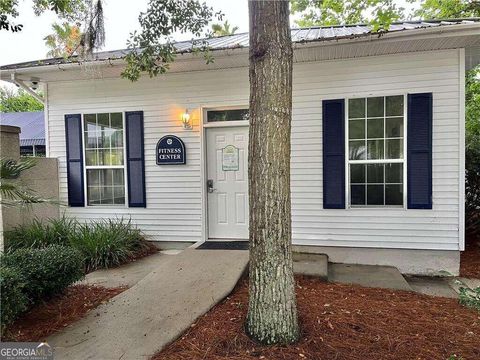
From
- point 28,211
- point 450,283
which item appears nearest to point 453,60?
point 450,283

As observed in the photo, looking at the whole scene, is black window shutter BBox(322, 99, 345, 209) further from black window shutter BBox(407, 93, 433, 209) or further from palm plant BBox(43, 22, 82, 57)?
palm plant BBox(43, 22, 82, 57)

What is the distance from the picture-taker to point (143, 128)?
232 inches

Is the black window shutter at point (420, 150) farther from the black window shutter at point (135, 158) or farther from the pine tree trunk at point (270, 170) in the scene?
the black window shutter at point (135, 158)

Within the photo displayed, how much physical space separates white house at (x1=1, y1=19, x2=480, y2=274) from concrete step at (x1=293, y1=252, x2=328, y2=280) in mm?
419

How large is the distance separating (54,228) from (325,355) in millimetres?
4791

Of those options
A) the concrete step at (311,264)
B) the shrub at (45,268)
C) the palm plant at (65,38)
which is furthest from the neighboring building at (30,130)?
the concrete step at (311,264)

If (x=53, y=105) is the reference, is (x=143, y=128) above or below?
below

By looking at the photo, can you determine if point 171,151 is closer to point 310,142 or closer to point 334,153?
point 310,142

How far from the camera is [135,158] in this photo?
5.91 metres

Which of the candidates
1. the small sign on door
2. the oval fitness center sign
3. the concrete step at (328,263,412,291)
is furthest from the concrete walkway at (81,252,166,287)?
the concrete step at (328,263,412,291)

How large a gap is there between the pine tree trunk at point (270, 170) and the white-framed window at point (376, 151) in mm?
3014

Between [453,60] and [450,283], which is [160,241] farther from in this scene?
[453,60]

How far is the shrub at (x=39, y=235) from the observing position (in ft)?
16.5

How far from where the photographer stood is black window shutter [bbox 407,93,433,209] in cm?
475
